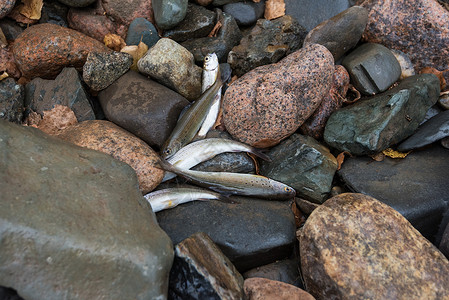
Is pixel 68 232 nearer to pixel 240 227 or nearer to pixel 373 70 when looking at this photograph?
pixel 240 227

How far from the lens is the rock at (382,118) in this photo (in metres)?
4.28

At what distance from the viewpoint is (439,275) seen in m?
3.08

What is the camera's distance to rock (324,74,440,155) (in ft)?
14.0

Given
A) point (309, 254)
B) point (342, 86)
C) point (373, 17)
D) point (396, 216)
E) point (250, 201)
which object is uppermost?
point (373, 17)

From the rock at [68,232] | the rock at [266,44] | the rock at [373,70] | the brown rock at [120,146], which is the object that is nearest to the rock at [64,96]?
the brown rock at [120,146]

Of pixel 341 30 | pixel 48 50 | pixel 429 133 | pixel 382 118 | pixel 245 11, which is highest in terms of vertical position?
pixel 341 30

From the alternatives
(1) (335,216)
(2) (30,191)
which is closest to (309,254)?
(1) (335,216)

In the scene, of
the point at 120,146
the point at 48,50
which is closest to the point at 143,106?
the point at 120,146

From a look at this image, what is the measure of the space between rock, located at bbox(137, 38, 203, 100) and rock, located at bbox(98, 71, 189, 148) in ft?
0.43

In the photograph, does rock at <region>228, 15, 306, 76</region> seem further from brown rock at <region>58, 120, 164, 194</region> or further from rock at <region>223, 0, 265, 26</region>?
brown rock at <region>58, 120, 164, 194</region>

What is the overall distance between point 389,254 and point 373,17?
3.48 m

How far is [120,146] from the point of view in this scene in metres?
4.04

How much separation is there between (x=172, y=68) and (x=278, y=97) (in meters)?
1.41

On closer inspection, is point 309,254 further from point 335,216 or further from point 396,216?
point 396,216
